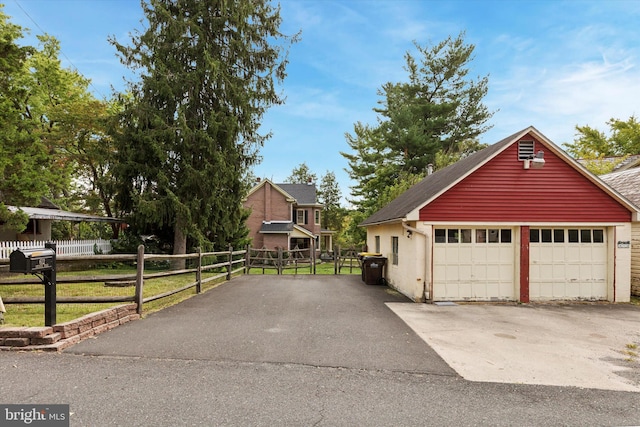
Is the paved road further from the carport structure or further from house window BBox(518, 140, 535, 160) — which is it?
house window BBox(518, 140, 535, 160)

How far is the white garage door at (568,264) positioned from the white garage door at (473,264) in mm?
740

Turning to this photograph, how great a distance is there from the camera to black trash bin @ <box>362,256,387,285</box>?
14305 mm

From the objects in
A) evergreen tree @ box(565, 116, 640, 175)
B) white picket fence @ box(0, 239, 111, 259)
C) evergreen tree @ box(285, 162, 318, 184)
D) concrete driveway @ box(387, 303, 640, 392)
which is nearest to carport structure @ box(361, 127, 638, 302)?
concrete driveway @ box(387, 303, 640, 392)

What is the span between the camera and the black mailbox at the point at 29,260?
16.4 ft

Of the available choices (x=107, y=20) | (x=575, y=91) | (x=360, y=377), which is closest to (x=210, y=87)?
(x=107, y=20)

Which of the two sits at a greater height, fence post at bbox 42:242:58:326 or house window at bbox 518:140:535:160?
house window at bbox 518:140:535:160

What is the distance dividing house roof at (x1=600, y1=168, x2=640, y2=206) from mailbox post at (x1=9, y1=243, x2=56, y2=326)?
667 inches

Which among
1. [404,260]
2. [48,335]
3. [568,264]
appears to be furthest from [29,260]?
[568,264]

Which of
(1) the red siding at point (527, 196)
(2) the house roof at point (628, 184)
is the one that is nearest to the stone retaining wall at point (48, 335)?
(1) the red siding at point (527, 196)

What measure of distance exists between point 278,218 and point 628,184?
80.3ft

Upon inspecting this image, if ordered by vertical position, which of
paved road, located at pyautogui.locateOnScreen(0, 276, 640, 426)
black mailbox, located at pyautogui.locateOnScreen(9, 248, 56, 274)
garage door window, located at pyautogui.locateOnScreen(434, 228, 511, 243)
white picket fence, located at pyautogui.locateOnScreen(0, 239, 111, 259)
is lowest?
paved road, located at pyautogui.locateOnScreen(0, 276, 640, 426)

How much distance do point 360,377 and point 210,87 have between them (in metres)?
17.7

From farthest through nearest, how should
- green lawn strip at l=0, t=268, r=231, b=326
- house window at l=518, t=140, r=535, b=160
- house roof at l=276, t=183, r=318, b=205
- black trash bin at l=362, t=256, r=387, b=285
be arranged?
house roof at l=276, t=183, r=318, b=205 → black trash bin at l=362, t=256, r=387, b=285 → house window at l=518, t=140, r=535, b=160 → green lawn strip at l=0, t=268, r=231, b=326

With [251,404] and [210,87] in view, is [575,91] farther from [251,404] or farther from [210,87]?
[251,404]
